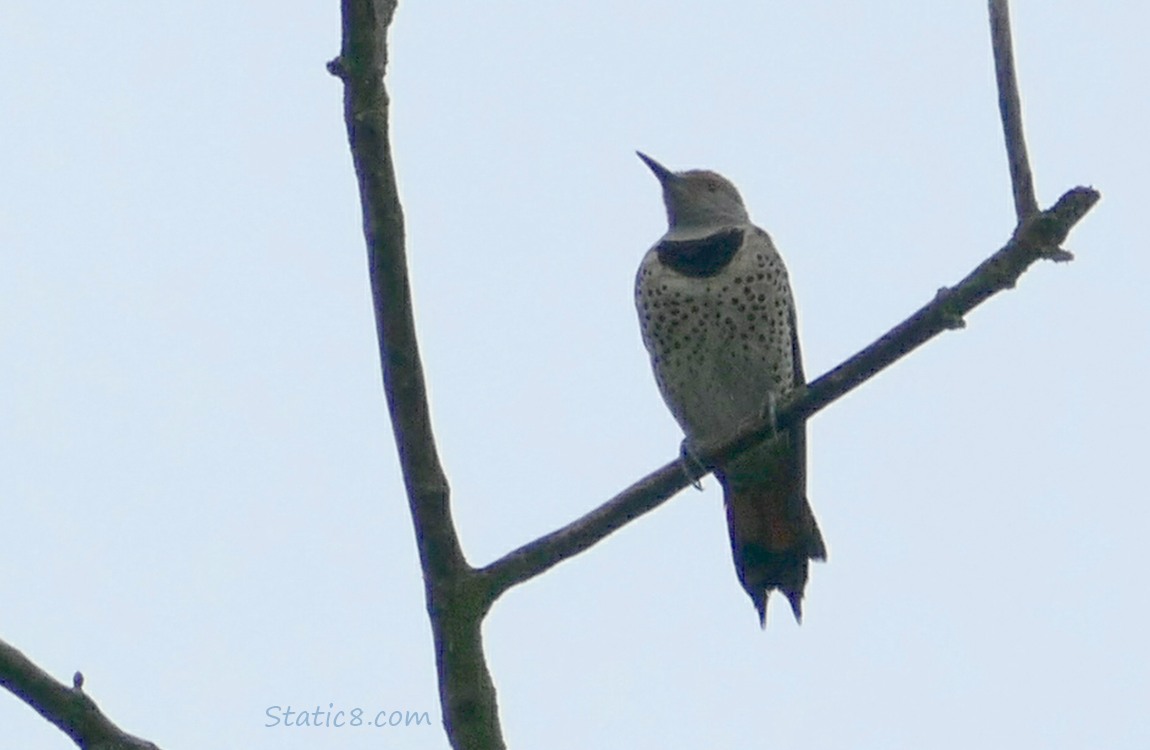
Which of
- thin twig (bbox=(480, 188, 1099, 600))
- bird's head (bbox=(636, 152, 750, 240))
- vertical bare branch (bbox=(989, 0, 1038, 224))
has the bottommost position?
thin twig (bbox=(480, 188, 1099, 600))

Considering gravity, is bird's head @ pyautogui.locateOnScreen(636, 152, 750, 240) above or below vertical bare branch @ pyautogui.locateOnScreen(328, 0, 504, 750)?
above

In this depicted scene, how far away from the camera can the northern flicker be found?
619cm

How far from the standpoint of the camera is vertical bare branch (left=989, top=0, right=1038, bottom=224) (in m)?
3.10

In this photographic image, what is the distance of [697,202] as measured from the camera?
23.0 ft

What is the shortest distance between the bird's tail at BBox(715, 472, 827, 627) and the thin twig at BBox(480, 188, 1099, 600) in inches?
96.6

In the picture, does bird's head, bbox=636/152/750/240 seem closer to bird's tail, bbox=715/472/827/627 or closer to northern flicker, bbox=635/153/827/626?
northern flicker, bbox=635/153/827/626

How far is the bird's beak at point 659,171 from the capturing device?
7152 mm

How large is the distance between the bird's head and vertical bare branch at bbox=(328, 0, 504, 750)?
3562mm

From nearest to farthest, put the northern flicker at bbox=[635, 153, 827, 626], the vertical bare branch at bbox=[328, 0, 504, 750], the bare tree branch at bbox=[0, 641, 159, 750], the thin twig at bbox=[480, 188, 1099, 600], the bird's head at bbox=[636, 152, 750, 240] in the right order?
the bare tree branch at bbox=[0, 641, 159, 750] → the vertical bare branch at bbox=[328, 0, 504, 750] → the thin twig at bbox=[480, 188, 1099, 600] → the northern flicker at bbox=[635, 153, 827, 626] → the bird's head at bbox=[636, 152, 750, 240]

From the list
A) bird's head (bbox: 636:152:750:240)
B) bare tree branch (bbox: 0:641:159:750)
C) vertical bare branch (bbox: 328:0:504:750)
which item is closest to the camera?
bare tree branch (bbox: 0:641:159:750)

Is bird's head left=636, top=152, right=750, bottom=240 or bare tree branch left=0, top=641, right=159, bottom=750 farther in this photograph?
bird's head left=636, top=152, right=750, bottom=240

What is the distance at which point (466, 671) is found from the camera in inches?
129

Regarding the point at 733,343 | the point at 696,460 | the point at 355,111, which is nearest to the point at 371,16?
the point at 355,111

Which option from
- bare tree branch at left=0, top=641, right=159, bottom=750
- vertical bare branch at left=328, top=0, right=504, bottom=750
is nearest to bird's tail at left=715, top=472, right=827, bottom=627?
vertical bare branch at left=328, top=0, right=504, bottom=750
